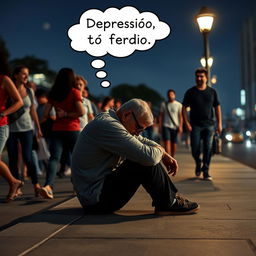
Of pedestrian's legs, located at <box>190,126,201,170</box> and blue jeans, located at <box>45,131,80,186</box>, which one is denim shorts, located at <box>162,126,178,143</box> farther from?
blue jeans, located at <box>45,131,80,186</box>

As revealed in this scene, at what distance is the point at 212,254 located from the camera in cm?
346

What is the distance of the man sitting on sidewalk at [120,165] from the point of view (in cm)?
467

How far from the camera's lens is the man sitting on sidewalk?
4672mm

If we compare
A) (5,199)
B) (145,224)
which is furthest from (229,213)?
(5,199)

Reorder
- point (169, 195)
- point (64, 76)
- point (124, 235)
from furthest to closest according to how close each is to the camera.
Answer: point (64, 76)
point (169, 195)
point (124, 235)

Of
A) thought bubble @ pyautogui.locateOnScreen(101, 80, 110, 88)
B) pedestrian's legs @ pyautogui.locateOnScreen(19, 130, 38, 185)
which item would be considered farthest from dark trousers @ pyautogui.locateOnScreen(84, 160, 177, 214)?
thought bubble @ pyautogui.locateOnScreen(101, 80, 110, 88)

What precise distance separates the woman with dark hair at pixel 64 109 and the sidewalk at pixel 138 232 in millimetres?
1339

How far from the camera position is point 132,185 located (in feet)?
15.9

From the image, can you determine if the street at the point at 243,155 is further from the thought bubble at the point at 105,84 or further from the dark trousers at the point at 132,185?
the dark trousers at the point at 132,185

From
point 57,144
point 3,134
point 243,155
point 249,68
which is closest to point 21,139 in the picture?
point 57,144

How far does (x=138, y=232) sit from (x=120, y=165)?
0.84 meters

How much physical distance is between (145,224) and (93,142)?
886mm

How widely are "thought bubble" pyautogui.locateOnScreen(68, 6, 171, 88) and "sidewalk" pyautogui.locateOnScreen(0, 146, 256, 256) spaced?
28.1ft

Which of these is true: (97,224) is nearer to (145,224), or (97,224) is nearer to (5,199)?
(145,224)
